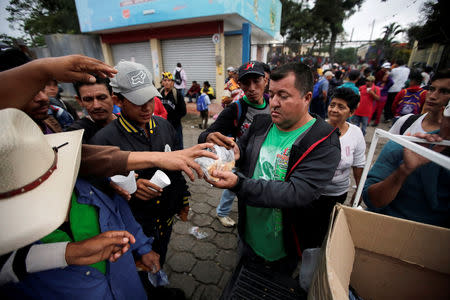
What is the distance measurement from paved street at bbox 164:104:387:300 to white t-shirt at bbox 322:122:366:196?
63.3 inches

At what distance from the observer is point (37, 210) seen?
0.78m

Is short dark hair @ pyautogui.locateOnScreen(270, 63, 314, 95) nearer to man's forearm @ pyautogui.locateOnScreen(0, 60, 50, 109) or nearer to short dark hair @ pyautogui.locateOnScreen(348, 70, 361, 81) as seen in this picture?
man's forearm @ pyautogui.locateOnScreen(0, 60, 50, 109)

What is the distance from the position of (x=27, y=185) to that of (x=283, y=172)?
1509 mm

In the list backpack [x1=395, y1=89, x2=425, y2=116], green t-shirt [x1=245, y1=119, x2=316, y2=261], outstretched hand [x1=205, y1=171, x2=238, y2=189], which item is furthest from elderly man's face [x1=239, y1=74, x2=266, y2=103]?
backpack [x1=395, y1=89, x2=425, y2=116]

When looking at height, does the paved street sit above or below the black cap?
below

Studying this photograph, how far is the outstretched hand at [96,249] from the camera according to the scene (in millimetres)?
1031

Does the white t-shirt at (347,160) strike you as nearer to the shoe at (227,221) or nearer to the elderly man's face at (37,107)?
the shoe at (227,221)

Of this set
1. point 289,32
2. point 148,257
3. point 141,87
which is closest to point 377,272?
point 148,257

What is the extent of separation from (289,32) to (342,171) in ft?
103

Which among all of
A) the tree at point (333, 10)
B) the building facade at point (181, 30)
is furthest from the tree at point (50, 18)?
the tree at point (333, 10)

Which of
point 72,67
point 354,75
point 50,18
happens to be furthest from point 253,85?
point 50,18

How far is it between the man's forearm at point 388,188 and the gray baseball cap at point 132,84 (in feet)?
6.69

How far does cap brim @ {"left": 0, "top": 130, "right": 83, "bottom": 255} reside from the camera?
714mm

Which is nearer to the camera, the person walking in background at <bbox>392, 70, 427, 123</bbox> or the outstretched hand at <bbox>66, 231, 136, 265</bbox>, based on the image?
the outstretched hand at <bbox>66, 231, 136, 265</bbox>
